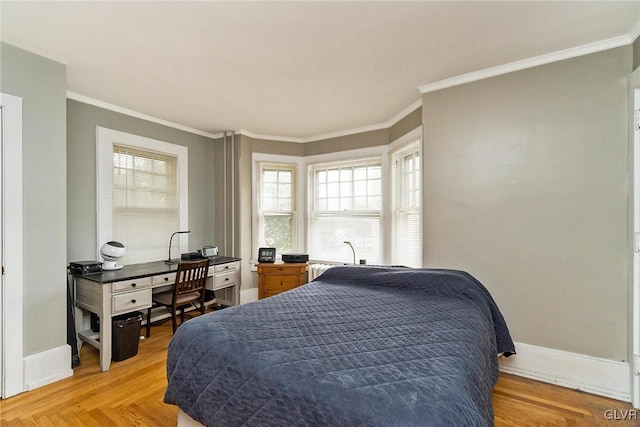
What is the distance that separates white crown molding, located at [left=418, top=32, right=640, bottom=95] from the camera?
6.70 feet

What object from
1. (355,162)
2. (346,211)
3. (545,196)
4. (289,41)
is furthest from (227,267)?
(545,196)

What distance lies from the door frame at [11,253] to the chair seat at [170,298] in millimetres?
Answer: 1135

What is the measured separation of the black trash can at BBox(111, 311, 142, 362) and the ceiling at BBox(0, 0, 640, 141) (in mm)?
2145

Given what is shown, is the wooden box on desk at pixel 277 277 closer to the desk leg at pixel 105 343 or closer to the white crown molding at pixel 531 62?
the desk leg at pixel 105 343

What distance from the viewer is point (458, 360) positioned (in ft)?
3.78

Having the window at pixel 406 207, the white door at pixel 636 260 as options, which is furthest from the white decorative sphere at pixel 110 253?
the white door at pixel 636 260

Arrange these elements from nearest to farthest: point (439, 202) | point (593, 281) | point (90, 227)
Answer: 1. point (593, 281)
2. point (439, 202)
3. point (90, 227)

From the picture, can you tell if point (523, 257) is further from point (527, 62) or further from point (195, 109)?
point (195, 109)

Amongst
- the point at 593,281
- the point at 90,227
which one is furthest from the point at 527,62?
the point at 90,227

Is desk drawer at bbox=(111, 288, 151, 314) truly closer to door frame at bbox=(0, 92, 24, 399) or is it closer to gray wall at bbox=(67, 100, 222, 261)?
door frame at bbox=(0, 92, 24, 399)

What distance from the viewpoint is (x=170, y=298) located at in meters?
3.16

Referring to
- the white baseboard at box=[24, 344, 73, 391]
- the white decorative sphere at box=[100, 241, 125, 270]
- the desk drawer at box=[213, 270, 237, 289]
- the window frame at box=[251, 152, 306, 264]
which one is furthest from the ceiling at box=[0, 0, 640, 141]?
the white baseboard at box=[24, 344, 73, 391]

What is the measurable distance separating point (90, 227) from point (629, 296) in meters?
4.61

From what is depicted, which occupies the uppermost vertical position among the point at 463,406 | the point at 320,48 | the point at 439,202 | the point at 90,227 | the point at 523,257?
the point at 320,48
